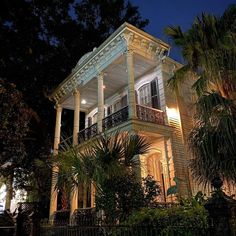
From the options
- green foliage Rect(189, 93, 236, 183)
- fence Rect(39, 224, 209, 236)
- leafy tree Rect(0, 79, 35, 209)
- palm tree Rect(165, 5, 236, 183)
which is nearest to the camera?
fence Rect(39, 224, 209, 236)

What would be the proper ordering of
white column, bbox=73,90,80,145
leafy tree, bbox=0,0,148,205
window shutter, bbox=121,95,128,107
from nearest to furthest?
white column, bbox=73,90,80,145
leafy tree, bbox=0,0,148,205
window shutter, bbox=121,95,128,107

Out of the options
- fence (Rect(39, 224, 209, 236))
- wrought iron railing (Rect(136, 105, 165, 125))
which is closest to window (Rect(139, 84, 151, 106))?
wrought iron railing (Rect(136, 105, 165, 125))

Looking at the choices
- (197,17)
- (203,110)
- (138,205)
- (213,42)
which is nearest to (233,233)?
(138,205)

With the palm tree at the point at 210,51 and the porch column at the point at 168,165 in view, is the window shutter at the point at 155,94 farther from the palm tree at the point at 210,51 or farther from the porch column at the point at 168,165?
the palm tree at the point at 210,51

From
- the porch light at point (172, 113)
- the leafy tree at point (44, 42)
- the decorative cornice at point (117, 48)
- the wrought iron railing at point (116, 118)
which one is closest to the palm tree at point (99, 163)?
the wrought iron railing at point (116, 118)

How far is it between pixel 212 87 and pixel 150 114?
9.94 feet

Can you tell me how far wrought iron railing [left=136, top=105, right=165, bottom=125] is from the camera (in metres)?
11.3

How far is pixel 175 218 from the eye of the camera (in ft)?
18.4

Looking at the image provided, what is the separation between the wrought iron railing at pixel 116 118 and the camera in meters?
11.2

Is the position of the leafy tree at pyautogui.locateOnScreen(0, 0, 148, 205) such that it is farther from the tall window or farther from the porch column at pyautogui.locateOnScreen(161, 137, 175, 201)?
the tall window

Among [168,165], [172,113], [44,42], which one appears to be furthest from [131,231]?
[44,42]

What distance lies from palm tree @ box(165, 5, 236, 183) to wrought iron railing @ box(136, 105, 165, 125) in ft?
7.59

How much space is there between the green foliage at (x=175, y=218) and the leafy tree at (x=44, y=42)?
6468 mm

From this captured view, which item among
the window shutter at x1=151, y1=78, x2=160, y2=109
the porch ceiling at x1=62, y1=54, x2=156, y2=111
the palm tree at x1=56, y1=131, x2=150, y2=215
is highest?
the porch ceiling at x1=62, y1=54, x2=156, y2=111
